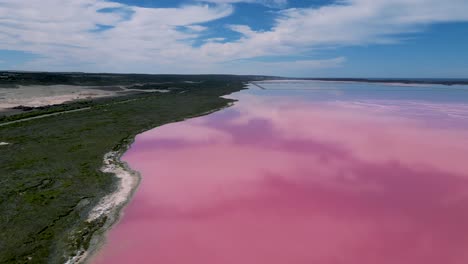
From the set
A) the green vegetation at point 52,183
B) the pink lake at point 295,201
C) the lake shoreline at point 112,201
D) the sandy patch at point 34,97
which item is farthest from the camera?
the sandy patch at point 34,97

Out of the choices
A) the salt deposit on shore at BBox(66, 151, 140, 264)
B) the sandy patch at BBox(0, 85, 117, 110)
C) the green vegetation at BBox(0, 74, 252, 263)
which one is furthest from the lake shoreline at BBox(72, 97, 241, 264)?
the sandy patch at BBox(0, 85, 117, 110)

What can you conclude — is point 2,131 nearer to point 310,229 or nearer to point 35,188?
point 35,188

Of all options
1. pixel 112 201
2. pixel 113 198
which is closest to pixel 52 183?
pixel 113 198

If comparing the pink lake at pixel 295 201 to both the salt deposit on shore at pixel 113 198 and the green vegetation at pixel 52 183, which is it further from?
the green vegetation at pixel 52 183

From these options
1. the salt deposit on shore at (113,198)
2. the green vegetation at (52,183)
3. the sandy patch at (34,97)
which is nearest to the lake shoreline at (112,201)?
the salt deposit on shore at (113,198)

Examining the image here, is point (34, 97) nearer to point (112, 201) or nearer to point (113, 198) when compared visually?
point (113, 198)
